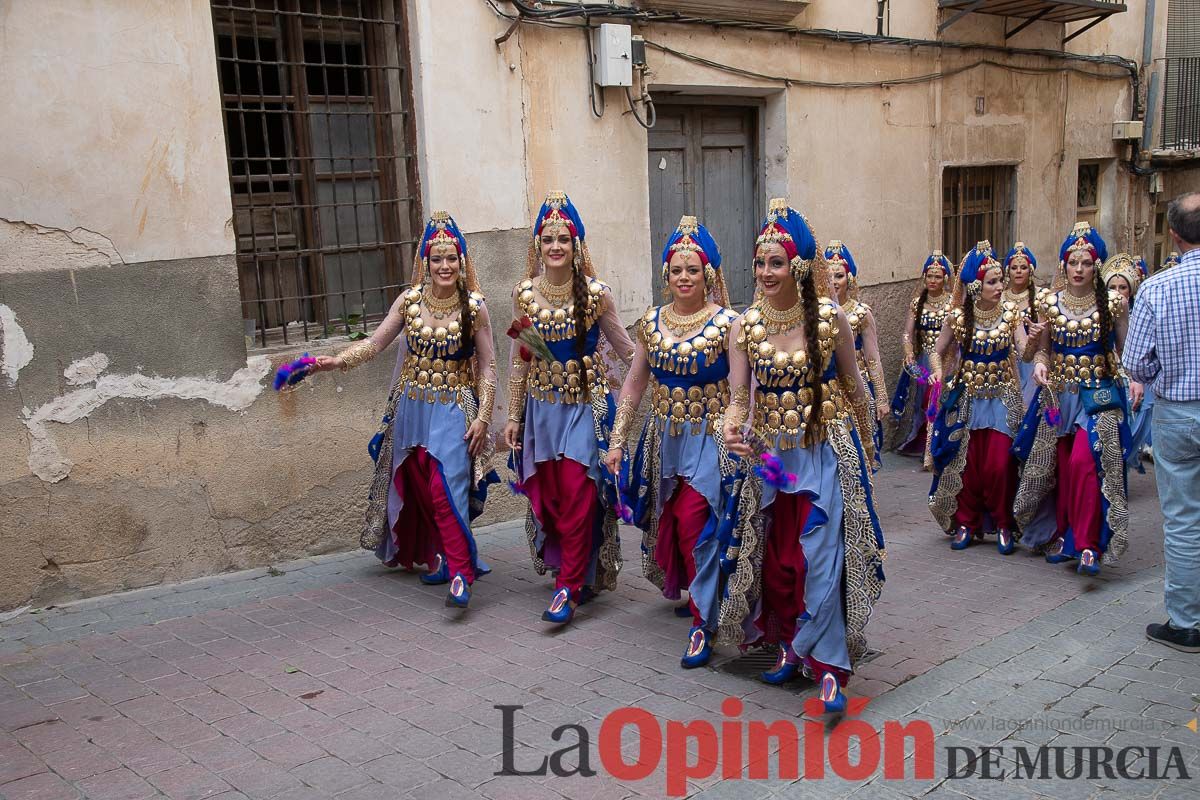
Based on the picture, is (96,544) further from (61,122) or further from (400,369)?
(61,122)

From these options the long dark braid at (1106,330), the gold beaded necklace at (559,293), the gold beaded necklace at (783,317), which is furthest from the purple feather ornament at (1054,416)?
the gold beaded necklace at (559,293)

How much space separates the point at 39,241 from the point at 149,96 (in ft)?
3.50

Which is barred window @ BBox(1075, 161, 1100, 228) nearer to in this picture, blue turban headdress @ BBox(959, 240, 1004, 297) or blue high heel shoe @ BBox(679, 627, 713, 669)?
blue turban headdress @ BBox(959, 240, 1004, 297)

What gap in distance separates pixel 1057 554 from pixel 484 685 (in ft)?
13.1

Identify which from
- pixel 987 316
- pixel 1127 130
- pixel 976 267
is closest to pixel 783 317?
pixel 987 316

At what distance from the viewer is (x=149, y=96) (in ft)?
19.9

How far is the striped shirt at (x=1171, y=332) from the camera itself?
191 inches

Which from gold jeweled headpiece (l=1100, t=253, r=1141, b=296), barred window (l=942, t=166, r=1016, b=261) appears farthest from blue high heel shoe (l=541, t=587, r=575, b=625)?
barred window (l=942, t=166, r=1016, b=261)

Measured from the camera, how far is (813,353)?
4.45 meters

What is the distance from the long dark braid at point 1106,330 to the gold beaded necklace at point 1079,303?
0.13 ft

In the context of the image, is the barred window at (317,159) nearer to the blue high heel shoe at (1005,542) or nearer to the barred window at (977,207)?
the blue high heel shoe at (1005,542)

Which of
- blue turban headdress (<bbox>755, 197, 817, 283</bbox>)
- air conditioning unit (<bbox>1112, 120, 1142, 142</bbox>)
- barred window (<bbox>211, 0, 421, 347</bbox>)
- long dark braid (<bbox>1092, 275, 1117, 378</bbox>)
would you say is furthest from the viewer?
air conditioning unit (<bbox>1112, 120, 1142, 142</bbox>)

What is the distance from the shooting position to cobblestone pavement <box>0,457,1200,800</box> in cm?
395

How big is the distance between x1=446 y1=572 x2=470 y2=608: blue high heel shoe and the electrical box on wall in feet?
13.9
